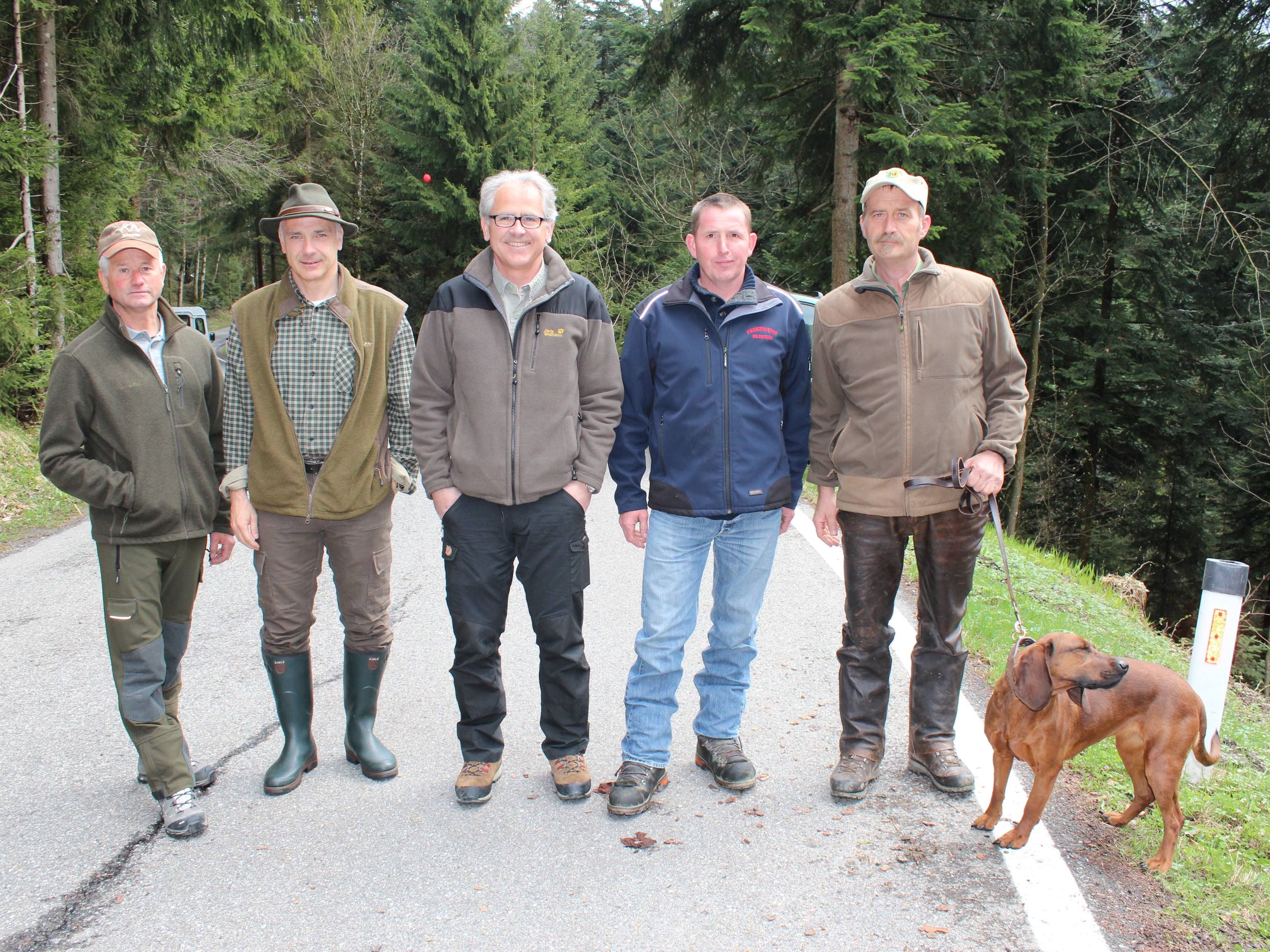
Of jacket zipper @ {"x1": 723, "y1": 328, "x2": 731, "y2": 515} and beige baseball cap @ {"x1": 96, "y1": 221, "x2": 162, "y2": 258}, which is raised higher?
beige baseball cap @ {"x1": 96, "y1": 221, "x2": 162, "y2": 258}

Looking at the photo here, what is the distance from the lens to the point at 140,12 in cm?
1282

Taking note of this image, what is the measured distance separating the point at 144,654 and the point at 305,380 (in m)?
1.14

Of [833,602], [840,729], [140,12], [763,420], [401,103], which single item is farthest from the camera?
[401,103]

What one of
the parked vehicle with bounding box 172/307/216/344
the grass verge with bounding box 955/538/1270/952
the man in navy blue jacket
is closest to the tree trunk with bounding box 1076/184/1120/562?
the grass verge with bounding box 955/538/1270/952

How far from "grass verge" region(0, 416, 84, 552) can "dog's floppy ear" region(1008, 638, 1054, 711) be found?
23.9ft

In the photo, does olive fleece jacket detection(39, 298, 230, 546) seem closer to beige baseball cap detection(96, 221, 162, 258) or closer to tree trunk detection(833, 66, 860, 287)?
beige baseball cap detection(96, 221, 162, 258)

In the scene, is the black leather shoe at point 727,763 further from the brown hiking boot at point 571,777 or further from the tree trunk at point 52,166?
the tree trunk at point 52,166

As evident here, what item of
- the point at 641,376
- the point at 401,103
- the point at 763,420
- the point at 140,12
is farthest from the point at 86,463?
the point at 401,103

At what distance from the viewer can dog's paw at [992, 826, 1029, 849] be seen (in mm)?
3381

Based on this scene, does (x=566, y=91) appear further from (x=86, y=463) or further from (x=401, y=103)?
(x=86, y=463)

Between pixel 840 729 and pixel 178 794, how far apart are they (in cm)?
262

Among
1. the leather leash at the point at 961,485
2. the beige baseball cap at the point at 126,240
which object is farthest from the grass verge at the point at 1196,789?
the beige baseball cap at the point at 126,240

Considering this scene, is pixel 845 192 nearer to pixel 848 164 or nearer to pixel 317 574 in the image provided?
pixel 848 164

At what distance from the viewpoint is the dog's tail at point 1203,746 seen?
3.46 meters
